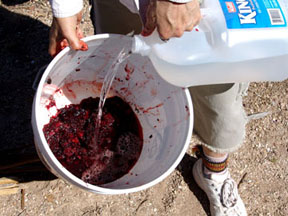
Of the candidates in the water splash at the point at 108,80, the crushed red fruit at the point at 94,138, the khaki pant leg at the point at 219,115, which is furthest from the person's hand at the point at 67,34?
the khaki pant leg at the point at 219,115

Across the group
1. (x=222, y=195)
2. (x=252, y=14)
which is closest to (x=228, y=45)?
(x=252, y=14)

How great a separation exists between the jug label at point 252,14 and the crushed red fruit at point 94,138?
0.58m

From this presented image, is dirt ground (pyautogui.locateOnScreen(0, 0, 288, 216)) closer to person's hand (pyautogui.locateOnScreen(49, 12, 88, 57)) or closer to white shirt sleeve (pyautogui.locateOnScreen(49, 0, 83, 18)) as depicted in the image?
person's hand (pyautogui.locateOnScreen(49, 12, 88, 57))

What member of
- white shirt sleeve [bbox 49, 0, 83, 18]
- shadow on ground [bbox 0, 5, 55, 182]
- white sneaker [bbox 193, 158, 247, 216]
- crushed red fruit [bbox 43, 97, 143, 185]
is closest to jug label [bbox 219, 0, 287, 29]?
white shirt sleeve [bbox 49, 0, 83, 18]

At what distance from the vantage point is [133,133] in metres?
1.50

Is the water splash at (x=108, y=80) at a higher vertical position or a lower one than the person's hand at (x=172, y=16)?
lower

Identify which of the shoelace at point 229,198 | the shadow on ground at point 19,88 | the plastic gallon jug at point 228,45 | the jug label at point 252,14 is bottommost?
the shoelace at point 229,198

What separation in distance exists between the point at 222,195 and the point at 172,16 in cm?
102

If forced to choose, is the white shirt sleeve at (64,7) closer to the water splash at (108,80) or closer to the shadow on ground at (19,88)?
the water splash at (108,80)

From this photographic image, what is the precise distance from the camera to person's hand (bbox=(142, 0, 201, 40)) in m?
0.96

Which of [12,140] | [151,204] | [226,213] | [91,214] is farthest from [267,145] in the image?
[12,140]

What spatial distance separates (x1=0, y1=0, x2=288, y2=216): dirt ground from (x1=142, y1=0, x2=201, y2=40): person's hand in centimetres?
93

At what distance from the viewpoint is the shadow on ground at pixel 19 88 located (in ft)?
5.57

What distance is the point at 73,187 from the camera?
1.71 metres
